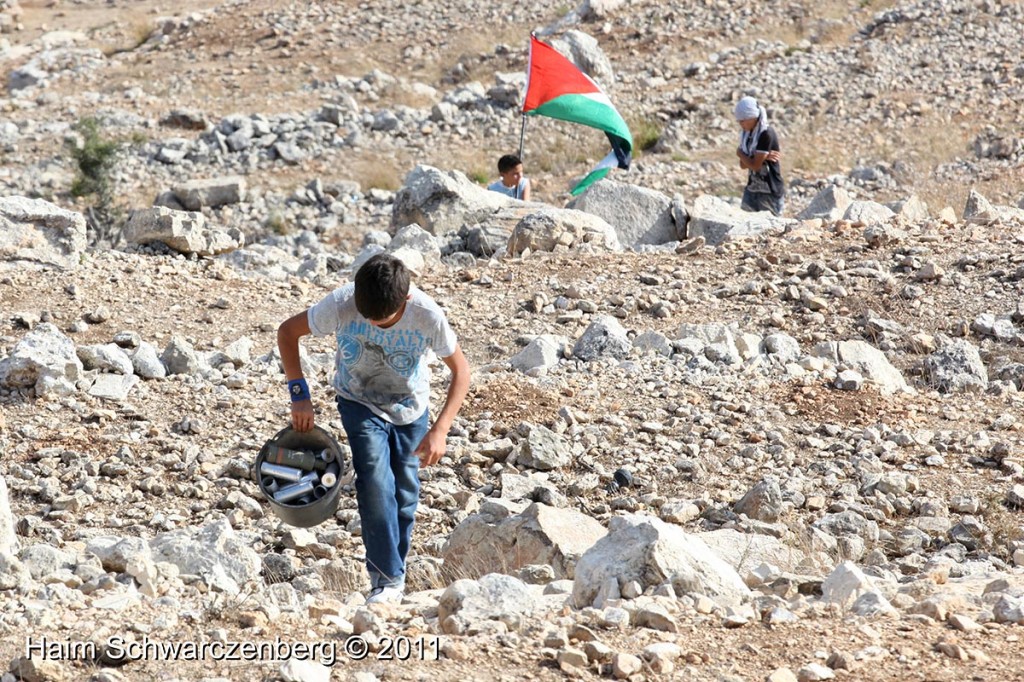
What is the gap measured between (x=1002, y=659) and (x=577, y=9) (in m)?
18.8

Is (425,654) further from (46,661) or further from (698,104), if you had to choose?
(698,104)

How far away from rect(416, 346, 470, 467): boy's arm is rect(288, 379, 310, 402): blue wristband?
0.44m

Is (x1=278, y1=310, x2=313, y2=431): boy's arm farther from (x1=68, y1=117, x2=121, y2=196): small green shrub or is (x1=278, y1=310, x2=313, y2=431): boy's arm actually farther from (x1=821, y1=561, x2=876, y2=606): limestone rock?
(x1=68, y1=117, x2=121, y2=196): small green shrub

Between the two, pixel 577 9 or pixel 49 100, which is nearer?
pixel 49 100

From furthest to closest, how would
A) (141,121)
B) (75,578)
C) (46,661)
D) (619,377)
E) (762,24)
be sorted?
(762,24)
(141,121)
(619,377)
(75,578)
(46,661)

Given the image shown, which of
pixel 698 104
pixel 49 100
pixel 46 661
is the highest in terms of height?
pixel 46 661

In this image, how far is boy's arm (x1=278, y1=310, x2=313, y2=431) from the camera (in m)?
4.11

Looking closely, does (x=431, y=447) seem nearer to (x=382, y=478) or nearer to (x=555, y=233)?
(x=382, y=478)

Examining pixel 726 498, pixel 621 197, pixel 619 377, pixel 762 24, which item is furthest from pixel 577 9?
pixel 726 498

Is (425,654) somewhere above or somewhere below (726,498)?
above

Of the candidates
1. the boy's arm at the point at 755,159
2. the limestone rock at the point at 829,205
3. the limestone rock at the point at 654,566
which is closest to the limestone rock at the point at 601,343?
the boy's arm at the point at 755,159

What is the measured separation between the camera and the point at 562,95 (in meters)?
10.7

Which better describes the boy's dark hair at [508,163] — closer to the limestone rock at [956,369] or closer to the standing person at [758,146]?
the standing person at [758,146]

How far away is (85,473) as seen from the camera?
18.8 ft
